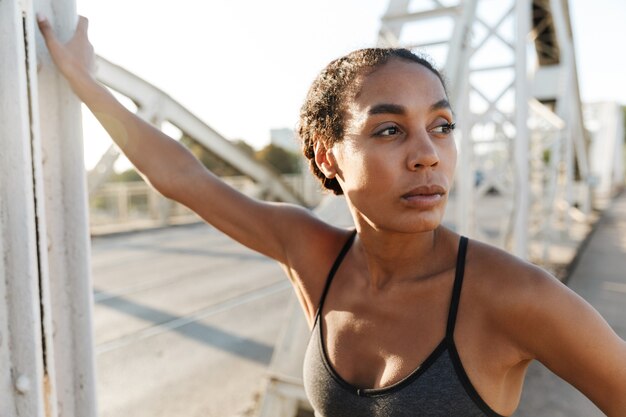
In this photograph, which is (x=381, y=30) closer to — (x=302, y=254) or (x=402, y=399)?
(x=302, y=254)

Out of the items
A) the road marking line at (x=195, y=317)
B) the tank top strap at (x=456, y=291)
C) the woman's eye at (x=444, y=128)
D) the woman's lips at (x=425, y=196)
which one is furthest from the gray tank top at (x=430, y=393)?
the road marking line at (x=195, y=317)

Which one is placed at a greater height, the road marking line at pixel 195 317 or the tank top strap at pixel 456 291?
the tank top strap at pixel 456 291

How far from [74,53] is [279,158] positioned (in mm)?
33769

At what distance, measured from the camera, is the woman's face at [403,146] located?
4.28 feet

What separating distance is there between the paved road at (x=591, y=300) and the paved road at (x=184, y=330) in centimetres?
237

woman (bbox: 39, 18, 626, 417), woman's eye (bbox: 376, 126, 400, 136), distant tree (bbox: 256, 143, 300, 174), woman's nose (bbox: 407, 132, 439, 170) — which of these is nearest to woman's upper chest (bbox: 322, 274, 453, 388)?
woman (bbox: 39, 18, 626, 417)

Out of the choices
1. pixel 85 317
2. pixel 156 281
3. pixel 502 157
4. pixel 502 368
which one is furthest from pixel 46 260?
pixel 156 281

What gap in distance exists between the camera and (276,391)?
3.25 metres

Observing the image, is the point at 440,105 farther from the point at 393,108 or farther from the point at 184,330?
the point at 184,330

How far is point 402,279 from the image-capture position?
1461 mm

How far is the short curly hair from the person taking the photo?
1.42 metres

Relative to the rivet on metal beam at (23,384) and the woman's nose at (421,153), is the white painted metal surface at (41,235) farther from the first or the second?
the woman's nose at (421,153)

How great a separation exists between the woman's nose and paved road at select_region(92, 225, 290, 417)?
332 cm

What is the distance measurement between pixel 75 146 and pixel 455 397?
1.06 metres
